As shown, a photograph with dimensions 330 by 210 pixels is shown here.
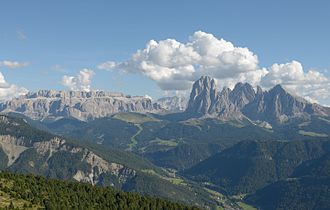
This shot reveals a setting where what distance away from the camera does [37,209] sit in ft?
649

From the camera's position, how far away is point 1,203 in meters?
193

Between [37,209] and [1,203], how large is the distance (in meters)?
15.0

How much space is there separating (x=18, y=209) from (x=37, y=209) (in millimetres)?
11296

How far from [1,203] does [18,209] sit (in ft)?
33.8

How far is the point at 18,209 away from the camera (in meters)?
188
